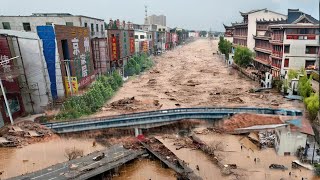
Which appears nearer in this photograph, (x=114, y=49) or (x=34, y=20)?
(x=34, y=20)

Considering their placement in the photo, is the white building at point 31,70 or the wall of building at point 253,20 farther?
the wall of building at point 253,20

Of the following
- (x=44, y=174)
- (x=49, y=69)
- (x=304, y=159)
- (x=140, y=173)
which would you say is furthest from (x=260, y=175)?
(x=49, y=69)

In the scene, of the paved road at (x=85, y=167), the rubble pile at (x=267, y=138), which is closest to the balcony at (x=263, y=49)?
the rubble pile at (x=267, y=138)

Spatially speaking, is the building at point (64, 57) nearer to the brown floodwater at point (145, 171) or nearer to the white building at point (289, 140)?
the brown floodwater at point (145, 171)

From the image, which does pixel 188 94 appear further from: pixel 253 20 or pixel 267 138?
pixel 253 20

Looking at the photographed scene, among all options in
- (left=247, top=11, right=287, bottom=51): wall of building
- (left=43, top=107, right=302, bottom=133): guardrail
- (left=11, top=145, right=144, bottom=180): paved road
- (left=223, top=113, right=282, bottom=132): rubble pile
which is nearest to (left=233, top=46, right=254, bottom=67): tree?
(left=247, top=11, right=287, bottom=51): wall of building

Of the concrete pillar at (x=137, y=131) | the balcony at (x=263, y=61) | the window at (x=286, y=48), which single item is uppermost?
the window at (x=286, y=48)

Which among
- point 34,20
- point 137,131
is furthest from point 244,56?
point 34,20

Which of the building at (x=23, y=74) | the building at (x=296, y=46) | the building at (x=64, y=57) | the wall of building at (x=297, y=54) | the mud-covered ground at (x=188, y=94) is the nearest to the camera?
the building at (x=23, y=74)
